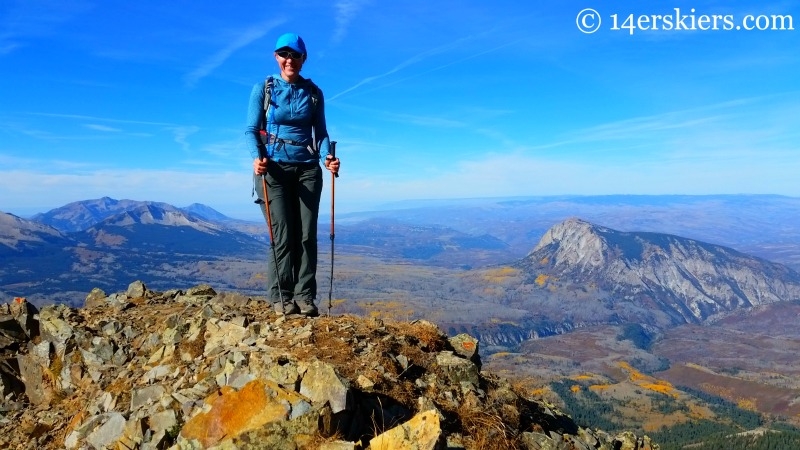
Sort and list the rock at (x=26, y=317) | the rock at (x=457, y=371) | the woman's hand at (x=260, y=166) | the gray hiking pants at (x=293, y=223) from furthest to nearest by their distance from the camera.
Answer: the rock at (x=26, y=317), the gray hiking pants at (x=293, y=223), the woman's hand at (x=260, y=166), the rock at (x=457, y=371)

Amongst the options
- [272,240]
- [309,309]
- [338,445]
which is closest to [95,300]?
[272,240]

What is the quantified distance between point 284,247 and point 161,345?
3.62 metres

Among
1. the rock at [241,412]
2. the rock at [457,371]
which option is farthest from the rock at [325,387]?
the rock at [457,371]

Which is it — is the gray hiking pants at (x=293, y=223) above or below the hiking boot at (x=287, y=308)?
above

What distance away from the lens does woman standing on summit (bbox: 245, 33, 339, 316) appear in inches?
391

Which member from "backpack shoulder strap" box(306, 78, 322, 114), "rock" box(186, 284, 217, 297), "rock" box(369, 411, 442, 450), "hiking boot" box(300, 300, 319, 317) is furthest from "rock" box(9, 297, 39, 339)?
"rock" box(369, 411, 442, 450)

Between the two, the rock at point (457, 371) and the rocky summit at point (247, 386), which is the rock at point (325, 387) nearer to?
the rocky summit at point (247, 386)

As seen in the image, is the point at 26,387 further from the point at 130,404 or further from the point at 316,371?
the point at 316,371

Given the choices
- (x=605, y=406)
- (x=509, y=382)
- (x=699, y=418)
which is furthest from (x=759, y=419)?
(x=509, y=382)

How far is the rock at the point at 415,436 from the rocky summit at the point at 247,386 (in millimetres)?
15

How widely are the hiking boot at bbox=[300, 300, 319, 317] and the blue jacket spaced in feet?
10.0

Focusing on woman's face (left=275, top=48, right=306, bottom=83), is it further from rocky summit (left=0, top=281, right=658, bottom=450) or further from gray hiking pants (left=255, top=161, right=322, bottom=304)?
rocky summit (left=0, top=281, right=658, bottom=450)

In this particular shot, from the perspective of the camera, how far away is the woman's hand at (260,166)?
9836 mm

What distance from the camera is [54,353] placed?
1248cm
